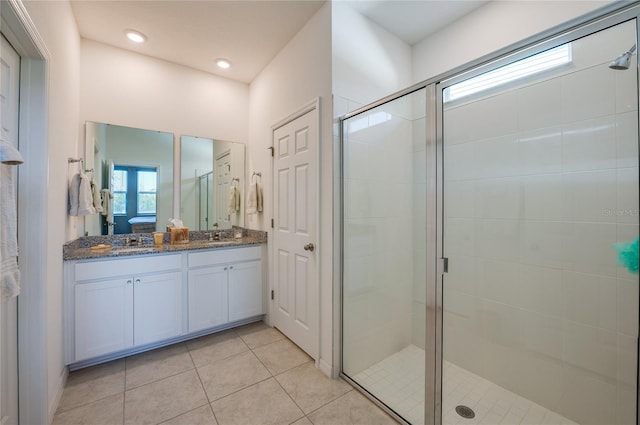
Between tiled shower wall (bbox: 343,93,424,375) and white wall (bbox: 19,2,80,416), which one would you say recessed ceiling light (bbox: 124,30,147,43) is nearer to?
white wall (bbox: 19,2,80,416)

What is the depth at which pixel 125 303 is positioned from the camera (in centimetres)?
210

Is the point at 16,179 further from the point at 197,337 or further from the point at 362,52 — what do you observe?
the point at 362,52

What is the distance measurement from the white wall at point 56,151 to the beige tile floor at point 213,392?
0.25m

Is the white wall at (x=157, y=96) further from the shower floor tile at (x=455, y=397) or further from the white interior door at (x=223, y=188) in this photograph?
the shower floor tile at (x=455, y=397)

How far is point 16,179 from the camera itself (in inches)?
51.3

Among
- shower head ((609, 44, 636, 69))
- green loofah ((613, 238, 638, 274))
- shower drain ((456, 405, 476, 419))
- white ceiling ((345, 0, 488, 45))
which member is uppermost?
white ceiling ((345, 0, 488, 45))

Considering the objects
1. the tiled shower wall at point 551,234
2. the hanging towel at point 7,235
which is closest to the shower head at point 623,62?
the tiled shower wall at point 551,234

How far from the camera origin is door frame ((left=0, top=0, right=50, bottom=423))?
1.34 m

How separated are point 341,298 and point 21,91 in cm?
216

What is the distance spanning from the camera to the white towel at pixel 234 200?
120 inches

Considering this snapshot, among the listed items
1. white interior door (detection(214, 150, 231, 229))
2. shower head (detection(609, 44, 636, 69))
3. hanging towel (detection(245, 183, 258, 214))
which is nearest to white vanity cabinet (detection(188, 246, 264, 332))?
hanging towel (detection(245, 183, 258, 214))

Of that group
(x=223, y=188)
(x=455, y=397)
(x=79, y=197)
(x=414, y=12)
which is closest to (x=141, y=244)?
(x=79, y=197)

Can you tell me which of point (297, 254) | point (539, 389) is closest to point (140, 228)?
point (297, 254)

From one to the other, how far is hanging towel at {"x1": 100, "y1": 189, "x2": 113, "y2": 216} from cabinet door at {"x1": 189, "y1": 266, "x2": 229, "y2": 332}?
36.9 inches
